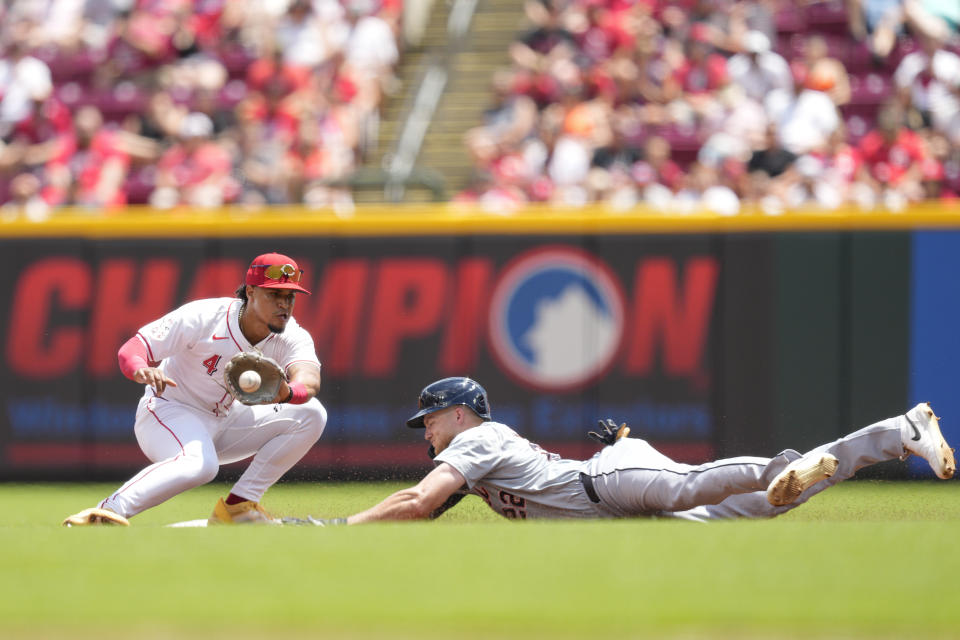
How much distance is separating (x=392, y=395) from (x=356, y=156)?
3687 mm

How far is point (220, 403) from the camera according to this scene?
7363 millimetres

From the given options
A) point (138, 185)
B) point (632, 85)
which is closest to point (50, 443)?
point (138, 185)

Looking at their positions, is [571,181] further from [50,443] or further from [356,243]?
[50,443]

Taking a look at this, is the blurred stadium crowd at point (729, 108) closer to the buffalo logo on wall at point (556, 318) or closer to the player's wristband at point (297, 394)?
the buffalo logo on wall at point (556, 318)

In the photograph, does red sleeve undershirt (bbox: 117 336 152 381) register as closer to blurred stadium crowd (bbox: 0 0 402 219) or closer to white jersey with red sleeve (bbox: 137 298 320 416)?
white jersey with red sleeve (bbox: 137 298 320 416)

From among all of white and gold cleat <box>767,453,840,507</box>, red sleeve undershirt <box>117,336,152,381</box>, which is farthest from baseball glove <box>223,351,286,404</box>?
white and gold cleat <box>767,453,840,507</box>

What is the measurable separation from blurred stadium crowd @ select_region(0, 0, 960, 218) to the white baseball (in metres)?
4.91

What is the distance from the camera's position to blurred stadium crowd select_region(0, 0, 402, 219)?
510 inches

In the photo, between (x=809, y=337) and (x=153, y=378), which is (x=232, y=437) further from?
(x=809, y=337)

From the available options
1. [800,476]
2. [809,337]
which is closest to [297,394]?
[800,476]

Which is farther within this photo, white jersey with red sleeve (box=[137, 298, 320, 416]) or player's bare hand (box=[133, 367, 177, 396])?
white jersey with red sleeve (box=[137, 298, 320, 416])

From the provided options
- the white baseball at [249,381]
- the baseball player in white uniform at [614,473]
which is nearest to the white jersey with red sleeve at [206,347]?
the white baseball at [249,381]

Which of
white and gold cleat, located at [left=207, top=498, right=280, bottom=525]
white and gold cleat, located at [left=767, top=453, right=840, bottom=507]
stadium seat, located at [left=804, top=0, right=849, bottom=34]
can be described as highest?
stadium seat, located at [left=804, top=0, right=849, bottom=34]

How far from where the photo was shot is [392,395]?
1045 centimetres
